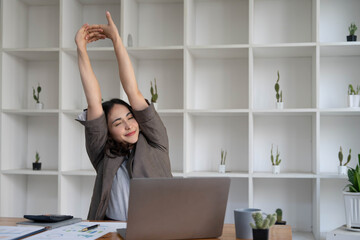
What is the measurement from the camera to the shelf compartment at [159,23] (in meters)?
3.79

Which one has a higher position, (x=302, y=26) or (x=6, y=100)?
(x=302, y=26)

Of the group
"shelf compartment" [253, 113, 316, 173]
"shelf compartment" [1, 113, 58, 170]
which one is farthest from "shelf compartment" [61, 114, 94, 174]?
"shelf compartment" [253, 113, 316, 173]

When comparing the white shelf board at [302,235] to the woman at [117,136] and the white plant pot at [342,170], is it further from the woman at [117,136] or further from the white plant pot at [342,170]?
the woman at [117,136]

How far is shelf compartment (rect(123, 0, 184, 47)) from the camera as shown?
3.79m

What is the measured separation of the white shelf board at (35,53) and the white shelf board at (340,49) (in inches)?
77.4

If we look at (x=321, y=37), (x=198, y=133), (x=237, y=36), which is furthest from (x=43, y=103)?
(x=321, y=37)

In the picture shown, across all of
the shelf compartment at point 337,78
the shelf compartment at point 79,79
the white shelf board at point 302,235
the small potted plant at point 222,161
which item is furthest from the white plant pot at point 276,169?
the shelf compartment at point 79,79

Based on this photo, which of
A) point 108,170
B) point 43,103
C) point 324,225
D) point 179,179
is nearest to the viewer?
point 179,179

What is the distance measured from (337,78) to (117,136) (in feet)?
7.07

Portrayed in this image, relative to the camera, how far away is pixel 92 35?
6.82 ft

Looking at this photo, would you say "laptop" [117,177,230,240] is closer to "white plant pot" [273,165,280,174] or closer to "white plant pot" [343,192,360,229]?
"white plant pot" [343,192,360,229]

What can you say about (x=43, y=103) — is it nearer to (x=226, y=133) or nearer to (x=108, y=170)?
(x=226, y=133)

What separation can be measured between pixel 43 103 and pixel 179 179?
282cm

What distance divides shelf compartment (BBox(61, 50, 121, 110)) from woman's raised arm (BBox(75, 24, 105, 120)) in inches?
57.6
